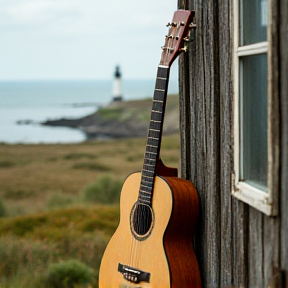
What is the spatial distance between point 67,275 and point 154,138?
4.16m

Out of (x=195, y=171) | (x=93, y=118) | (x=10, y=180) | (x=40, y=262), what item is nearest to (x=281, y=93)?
(x=195, y=171)

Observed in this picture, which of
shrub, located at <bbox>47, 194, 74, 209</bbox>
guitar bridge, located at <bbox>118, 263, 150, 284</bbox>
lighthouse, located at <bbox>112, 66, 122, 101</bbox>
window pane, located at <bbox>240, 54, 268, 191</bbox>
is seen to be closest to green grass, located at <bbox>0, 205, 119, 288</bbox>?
shrub, located at <bbox>47, 194, 74, 209</bbox>

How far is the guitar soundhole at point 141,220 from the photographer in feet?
13.2

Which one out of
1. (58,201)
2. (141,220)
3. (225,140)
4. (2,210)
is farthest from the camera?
(58,201)

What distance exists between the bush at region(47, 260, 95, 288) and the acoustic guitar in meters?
3.58

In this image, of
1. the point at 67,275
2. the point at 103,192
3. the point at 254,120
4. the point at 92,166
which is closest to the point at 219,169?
the point at 254,120

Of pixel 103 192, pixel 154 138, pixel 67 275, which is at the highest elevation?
pixel 154 138

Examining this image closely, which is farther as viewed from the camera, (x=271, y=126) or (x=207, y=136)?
(x=207, y=136)

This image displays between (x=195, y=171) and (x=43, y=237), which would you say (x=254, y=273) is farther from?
(x=43, y=237)

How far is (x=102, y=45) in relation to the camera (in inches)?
4031

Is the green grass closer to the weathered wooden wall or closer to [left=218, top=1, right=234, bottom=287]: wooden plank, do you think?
the weathered wooden wall

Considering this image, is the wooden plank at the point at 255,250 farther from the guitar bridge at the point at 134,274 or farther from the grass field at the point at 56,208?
the grass field at the point at 56,208

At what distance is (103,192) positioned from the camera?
1485 centimetres

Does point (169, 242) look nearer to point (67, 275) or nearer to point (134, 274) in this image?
point (134, 274)
